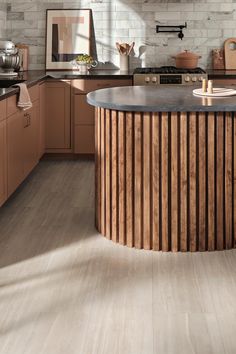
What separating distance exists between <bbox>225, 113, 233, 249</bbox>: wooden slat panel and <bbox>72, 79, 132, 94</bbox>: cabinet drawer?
304cm

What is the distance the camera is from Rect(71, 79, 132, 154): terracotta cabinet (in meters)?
6.73

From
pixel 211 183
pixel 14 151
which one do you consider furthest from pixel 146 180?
pixel 14 151

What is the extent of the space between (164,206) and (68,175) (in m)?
2.44

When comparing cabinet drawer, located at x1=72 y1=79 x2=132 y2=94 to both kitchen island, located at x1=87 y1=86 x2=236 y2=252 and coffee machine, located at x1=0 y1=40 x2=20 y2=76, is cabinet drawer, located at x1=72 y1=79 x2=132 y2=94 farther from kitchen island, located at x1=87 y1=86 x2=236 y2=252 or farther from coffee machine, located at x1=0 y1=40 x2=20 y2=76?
kitchen island, located at x1=87 y1=86 x2=236 y2=252

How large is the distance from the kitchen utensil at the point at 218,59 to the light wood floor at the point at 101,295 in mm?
3290

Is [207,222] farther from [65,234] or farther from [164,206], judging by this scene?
[65,234]

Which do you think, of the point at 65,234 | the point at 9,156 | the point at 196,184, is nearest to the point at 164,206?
the point at 196,184

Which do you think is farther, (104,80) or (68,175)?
(104,80)

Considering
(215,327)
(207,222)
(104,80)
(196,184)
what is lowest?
(215,327)

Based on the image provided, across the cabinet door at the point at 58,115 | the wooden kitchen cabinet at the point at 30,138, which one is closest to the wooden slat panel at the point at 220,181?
the wooden kitchen cabinet at the point at 30,138

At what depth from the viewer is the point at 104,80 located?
671 centimetres

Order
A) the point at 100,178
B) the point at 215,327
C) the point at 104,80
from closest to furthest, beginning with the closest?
1. the point at 215,327
2. the point at 100,178
3. the point at 104,80

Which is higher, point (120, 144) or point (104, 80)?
point (104, 80)

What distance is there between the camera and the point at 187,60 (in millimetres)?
6820
